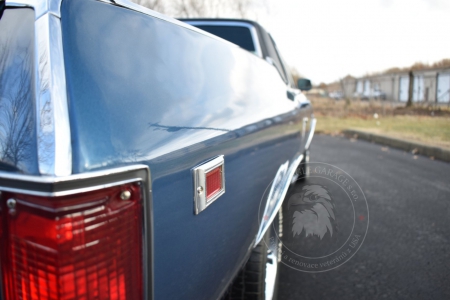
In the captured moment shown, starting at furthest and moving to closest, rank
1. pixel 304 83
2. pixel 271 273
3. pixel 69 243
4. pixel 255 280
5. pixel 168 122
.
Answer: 1. pixel 304 83
2. pixel 271 273
3. pixel 255 280
4. pixel 168 122
5. pixel 69 243

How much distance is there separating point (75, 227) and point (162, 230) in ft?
0.86

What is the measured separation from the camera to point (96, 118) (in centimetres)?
84

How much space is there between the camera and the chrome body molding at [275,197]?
201cm

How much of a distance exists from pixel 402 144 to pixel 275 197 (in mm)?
6934

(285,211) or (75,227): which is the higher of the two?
(75,227)

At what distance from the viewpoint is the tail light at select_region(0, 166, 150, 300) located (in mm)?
748

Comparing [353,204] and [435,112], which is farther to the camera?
[435,112]

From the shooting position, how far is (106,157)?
32.4 inches

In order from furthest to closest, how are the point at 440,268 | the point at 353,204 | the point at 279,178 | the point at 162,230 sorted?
the point at 353,204 → the point at 440,268 → the point at 279,178 → the point at 162,230

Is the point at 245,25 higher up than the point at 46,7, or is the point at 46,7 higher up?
the point at 245,25

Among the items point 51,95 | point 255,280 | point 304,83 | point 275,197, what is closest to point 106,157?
point 51,95

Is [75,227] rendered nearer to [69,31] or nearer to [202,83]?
[69,31]

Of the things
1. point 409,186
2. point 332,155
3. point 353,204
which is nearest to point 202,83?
point 353,204

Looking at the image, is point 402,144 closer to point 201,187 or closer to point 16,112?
point 201,187
